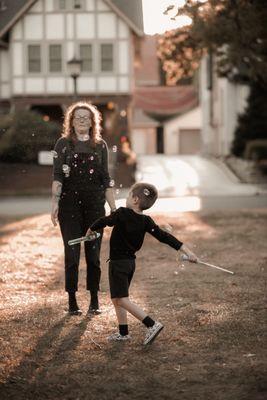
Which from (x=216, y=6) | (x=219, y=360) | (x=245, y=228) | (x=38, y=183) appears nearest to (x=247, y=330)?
(x=219, y=360)

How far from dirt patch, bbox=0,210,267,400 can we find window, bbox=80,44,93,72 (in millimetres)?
22255

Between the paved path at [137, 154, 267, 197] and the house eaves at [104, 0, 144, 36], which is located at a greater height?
the house eaves at [104, 0, 144, 36]

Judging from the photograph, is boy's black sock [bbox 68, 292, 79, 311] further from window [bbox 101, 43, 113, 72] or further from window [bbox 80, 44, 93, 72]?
window [bbox 101, 43, 113, 72]

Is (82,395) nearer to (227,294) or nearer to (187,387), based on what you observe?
(187,387)

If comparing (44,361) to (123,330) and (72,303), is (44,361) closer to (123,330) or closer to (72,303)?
(123,330)

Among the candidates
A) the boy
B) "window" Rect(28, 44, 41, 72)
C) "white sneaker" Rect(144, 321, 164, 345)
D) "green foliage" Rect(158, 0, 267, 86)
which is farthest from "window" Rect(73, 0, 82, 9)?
"white sneaker" Rect(144, 321, 164, 345)

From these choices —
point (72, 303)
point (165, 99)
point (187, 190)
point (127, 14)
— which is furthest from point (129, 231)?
point (165, 99)

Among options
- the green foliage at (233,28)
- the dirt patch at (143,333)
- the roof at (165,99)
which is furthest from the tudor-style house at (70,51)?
the dirt patch at (143,333)

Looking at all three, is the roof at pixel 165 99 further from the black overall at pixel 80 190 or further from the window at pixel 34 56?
the black overall at pixel 80 190

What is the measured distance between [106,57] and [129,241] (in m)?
26.9

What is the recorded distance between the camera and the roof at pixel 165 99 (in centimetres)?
5381

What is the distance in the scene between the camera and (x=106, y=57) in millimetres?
31469

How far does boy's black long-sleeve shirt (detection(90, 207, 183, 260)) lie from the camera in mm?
5273

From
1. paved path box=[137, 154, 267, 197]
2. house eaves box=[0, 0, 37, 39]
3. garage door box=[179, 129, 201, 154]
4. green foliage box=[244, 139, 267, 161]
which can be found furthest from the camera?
garage door box=[179, 129, 201, 154]
